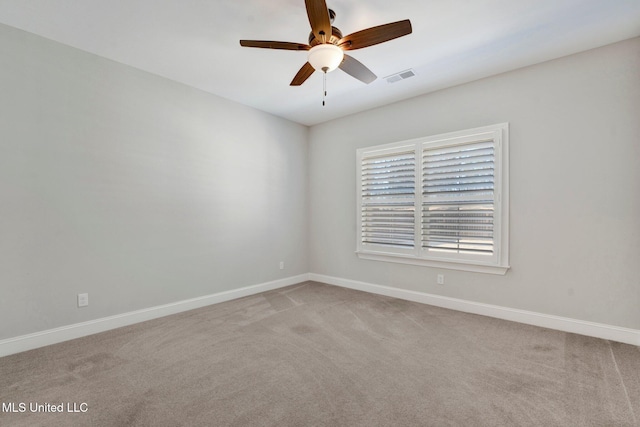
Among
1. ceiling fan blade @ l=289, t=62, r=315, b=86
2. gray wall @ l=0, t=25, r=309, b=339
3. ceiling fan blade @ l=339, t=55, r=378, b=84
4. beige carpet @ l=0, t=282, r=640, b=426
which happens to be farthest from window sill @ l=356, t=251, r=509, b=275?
ceiling fan blade @ l=289, t=62, r=315, b=86

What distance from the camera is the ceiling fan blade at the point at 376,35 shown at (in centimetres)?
197

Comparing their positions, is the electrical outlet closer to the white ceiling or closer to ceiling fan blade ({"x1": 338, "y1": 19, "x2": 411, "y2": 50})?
the white ceiling

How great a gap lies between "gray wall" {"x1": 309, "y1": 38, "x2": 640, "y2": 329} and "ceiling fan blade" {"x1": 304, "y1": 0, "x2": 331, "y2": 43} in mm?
2406

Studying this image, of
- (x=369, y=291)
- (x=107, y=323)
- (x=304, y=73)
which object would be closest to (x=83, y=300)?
(x=107, y=323)

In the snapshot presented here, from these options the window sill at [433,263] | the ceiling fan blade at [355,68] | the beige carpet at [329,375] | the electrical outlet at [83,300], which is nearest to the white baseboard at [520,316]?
the beige carpet at [329,375]

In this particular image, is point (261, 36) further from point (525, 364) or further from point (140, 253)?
point (525, 364)

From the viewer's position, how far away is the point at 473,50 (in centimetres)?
298

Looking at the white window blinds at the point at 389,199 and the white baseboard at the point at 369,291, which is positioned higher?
the white window blinds at the point at 389,199

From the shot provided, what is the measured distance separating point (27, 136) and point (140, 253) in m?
1.46

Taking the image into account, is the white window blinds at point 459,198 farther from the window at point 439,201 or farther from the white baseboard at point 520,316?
the white baseboard at point 520,316

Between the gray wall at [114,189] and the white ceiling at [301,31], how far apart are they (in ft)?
1.21

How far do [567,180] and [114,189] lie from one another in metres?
4.70

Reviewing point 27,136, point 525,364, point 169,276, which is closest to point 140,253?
point 169,276

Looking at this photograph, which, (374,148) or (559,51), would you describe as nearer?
(559,51)
